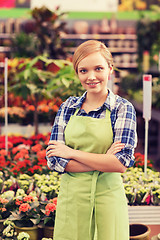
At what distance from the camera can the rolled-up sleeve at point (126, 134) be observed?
4.83 feet

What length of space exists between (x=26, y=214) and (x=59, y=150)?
0.81 m

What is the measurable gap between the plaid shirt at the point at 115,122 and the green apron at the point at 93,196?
30mm

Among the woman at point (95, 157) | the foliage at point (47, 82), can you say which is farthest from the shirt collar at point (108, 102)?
the foliage at point (47, 82)

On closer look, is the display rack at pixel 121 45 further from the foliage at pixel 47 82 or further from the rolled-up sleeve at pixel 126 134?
the rolled-up sleeve at pixel 126 134

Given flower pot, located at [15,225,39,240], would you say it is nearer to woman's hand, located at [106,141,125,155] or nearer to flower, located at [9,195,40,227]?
flower, located at [9,195,40,227]

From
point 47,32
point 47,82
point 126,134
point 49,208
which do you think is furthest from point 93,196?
point 47,32

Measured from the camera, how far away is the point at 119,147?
1458 mm

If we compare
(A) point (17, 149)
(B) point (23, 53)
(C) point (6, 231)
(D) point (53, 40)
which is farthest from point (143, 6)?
(C) point (6, 231)

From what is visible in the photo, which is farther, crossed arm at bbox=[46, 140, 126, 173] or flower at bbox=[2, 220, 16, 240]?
flower at bbox=[2, 220, 16, 240]

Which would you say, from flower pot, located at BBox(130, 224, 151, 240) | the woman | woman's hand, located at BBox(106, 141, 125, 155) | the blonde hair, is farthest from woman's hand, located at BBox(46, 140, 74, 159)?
flower pot, located at BBox(130, 224, 151, 240)

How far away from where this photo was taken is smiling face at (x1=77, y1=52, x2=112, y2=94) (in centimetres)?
149

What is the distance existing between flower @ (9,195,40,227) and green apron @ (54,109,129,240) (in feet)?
2.11

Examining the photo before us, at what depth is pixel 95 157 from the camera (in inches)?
58.3

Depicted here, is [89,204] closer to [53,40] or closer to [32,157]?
[32,157]
